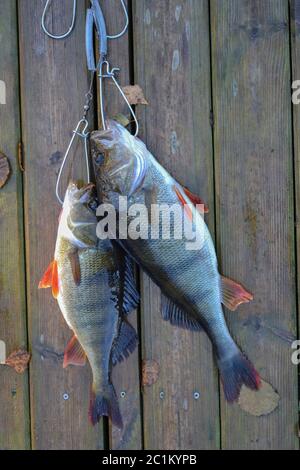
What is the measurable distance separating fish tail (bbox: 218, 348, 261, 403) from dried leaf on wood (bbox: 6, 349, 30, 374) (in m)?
0.81

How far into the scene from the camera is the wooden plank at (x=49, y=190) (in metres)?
2.05

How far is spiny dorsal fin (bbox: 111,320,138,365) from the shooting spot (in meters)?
1.96

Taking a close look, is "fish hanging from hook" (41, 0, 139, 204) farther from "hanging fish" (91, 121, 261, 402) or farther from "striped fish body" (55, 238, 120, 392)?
"striped fish body" (55, 238, 120, 392)

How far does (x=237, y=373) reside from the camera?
194 cm

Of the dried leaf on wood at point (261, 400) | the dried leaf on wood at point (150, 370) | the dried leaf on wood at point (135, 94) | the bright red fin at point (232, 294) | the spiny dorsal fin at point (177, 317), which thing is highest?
the dried leaf on wood at point (135, 94)

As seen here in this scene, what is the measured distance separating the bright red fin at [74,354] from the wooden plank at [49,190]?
0.27ft

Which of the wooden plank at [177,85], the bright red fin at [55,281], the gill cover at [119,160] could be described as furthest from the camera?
the wooden plank at [177,85]

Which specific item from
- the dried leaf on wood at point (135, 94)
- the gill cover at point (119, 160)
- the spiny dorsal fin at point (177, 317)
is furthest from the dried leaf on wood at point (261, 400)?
the dried leaf on wood at point (135, 94)

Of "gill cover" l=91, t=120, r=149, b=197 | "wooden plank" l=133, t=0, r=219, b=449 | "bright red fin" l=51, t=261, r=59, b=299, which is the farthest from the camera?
"wooden plank" l=133, t=0, r=219, b=449

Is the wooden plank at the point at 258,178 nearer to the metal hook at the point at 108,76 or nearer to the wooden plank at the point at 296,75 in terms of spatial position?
the wooden plank at the point at 296,75

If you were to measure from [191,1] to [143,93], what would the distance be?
0.42 metres

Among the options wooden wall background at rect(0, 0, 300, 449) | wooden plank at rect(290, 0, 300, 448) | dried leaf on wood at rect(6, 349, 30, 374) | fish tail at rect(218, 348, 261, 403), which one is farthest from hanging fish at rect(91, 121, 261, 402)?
dried leaf on wood at rect(6, 349, 30, 374)
